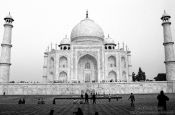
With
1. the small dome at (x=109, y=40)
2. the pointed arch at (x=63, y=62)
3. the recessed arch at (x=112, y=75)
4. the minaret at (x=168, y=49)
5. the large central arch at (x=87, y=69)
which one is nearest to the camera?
the minaret at (x=168, y=49)

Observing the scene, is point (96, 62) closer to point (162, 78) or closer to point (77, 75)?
point (77, 75)

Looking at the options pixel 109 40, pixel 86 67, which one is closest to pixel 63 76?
pixel 86 67

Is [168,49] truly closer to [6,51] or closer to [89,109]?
[89,109]

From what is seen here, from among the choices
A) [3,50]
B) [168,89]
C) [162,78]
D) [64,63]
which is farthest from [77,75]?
[162,78]

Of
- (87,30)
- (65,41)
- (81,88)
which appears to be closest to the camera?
(81,88)

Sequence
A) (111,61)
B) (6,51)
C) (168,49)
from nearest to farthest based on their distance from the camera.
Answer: (168,49) → (6,51) → (111,61)

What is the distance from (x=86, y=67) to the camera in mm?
34781

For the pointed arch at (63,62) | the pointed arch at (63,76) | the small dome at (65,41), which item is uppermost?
the small dome at (65,41)

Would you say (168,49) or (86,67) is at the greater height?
(168,49)

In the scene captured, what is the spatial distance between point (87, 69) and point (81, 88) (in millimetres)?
7830

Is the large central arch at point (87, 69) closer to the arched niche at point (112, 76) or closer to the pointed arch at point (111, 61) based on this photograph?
the arched niche at point (112, 76)

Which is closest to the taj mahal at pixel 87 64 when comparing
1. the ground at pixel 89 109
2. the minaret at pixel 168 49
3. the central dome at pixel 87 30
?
the central dome at pixel 87 30

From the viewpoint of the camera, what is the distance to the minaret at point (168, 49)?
91.3ft

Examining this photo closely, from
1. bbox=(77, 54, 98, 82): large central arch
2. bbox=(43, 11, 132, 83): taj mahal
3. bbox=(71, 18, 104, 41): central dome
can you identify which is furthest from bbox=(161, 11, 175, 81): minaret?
bbox=(71, 18, 104, 41): central dome
